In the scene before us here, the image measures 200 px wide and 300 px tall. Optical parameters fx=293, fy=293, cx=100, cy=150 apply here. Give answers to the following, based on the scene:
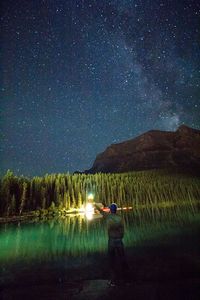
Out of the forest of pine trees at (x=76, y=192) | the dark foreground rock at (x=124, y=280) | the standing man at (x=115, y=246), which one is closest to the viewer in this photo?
the dark foreground rock at (x=124, y=280)

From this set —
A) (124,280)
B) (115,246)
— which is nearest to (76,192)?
(115,246)

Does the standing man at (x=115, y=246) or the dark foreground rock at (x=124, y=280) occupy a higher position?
the standing man at (x=115, y=246)

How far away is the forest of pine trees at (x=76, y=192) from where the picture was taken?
10619cm

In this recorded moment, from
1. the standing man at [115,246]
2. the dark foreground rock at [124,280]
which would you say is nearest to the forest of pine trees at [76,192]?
the dark foreground rock at [124,280]

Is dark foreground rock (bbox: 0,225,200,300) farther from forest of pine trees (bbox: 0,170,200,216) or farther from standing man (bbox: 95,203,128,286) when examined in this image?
forest of pine trees (bbox: 0,170,200,216)

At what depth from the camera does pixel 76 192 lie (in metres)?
130

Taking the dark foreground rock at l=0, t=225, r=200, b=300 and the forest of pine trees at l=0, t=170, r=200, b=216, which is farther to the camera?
the forest of pine trees at l=0, t=170, r=200, b=216

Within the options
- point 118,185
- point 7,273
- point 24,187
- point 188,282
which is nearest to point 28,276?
point 7,273

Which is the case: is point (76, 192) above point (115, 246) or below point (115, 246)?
above

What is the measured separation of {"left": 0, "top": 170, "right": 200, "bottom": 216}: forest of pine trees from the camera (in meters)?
106

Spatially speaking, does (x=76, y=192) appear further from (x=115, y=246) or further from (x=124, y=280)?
(x=124, y=280)

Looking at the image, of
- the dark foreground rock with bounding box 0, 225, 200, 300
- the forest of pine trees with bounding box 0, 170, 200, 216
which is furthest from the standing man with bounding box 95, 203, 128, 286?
the forest of pine trees with bounding box 0, 170, 200, 216

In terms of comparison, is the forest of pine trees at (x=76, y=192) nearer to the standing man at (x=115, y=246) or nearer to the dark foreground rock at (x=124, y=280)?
the dark foreground rock at (x=124, y=280)

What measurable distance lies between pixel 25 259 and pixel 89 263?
5828 mm
